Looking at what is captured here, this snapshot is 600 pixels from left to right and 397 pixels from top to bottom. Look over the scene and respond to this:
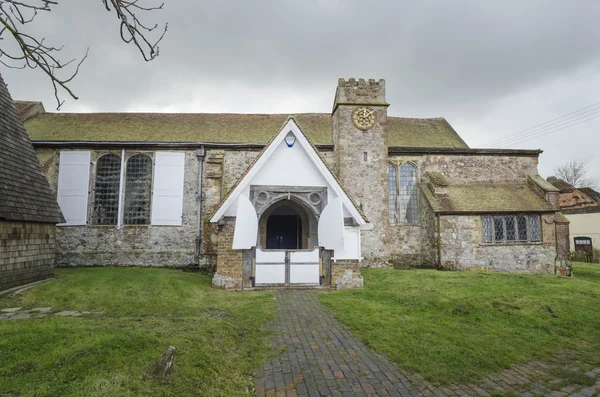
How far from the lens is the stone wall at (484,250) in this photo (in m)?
16.5

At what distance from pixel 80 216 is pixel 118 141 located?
176 inches

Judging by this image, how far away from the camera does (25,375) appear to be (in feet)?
12.2

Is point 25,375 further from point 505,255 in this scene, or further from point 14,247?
point 505,255

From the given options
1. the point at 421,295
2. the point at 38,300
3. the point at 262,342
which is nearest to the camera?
the point at 262,342

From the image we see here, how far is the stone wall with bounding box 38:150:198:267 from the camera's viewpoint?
54.4ft

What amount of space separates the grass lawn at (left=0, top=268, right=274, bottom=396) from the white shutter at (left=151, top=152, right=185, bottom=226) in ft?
28.0

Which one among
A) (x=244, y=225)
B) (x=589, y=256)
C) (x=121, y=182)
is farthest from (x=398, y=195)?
(x=589, y=256)

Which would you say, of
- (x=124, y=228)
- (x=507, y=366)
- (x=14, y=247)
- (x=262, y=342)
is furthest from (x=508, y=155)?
(x=14, y=247)

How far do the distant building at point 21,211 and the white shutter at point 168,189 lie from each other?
4993mm

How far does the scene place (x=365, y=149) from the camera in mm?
17578

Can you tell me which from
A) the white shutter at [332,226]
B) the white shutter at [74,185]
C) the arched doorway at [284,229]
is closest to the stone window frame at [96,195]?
the white shutter at [74,185]

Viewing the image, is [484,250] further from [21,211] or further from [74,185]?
[74,185]

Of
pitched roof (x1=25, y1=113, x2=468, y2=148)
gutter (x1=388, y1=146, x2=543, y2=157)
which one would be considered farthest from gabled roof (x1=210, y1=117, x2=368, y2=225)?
gutter (x1=388, y1=146, x2=543, y2=157)

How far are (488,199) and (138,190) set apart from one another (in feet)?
63.9
